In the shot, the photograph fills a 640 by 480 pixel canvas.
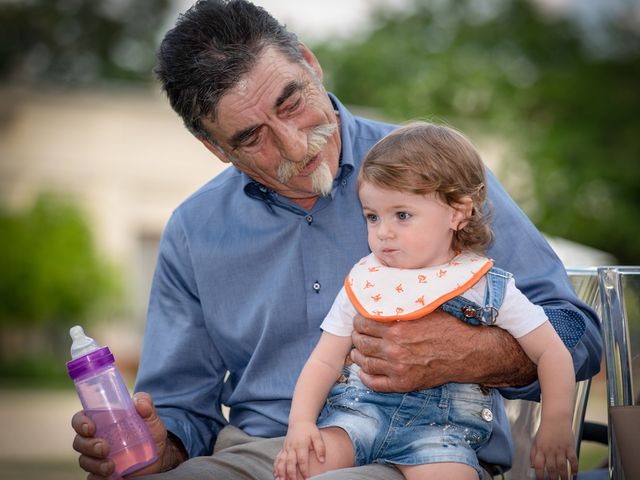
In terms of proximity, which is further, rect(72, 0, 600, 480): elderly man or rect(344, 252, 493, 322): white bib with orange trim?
rect(72, 0, 600, 480): elderly man

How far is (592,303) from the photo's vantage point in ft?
9.66

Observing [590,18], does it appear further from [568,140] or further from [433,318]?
[433,318]

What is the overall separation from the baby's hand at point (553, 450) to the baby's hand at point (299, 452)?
51 cm

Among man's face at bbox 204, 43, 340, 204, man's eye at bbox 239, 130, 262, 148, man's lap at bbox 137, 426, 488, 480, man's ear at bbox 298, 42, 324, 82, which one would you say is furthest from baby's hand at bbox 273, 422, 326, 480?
man's ear at bbox 298, 42, 324, 82

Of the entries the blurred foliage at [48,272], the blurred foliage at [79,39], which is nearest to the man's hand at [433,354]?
the blurred foliage at [48,272]

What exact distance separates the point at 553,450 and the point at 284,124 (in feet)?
3.67

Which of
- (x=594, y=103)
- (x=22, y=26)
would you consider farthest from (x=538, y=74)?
(x=22, y=26)

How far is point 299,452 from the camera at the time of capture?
2.41 meters

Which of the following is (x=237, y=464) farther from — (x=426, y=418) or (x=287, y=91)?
(x=287, y=91)

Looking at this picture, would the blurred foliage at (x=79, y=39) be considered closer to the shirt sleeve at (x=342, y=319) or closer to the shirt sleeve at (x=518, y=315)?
the shirt sleeve at (x=342, y=319)

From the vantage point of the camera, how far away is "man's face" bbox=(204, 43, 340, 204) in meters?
2.82

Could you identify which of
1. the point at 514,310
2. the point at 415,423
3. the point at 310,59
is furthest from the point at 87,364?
the point at 310,59

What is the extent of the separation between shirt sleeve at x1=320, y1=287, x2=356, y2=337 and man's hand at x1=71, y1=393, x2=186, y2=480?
50cm

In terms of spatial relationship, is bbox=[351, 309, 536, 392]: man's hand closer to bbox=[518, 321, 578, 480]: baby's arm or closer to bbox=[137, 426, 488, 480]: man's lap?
bbox=[518, 321, 578, 480]: baby's arm
